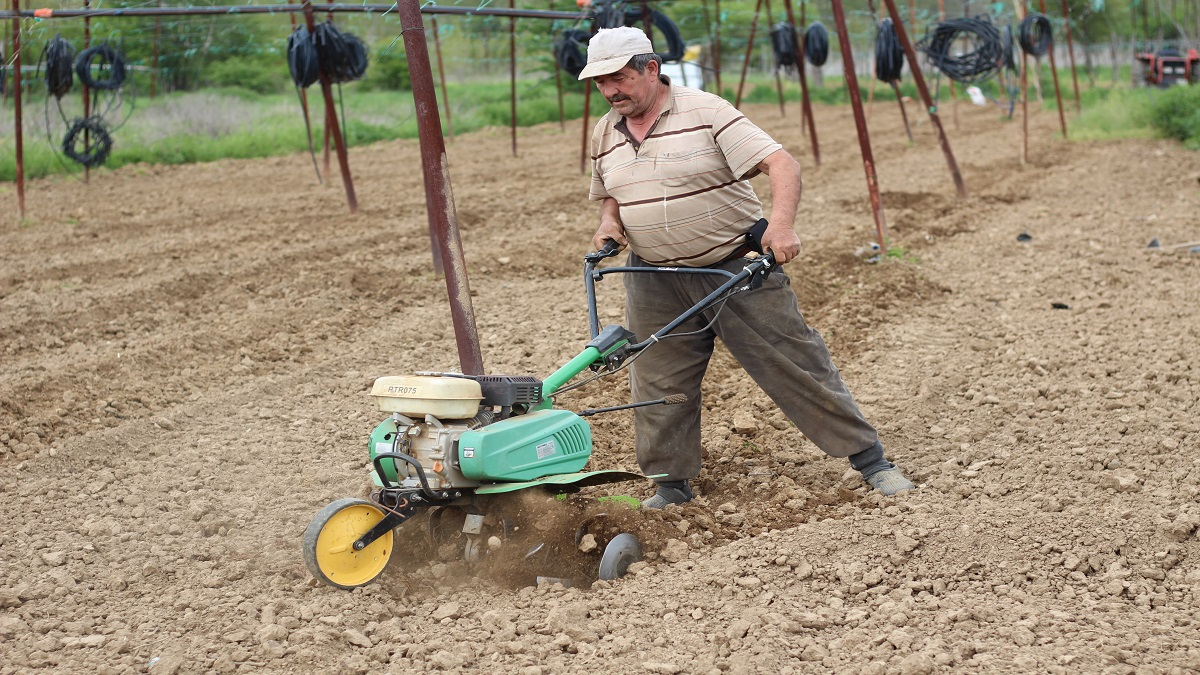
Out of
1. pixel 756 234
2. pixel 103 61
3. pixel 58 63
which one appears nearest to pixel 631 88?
pixel 756 234

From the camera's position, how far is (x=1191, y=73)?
22.6m

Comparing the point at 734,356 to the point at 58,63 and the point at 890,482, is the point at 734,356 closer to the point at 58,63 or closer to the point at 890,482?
the point at 890,482

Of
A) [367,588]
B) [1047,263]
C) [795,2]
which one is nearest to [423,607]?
[367,588]

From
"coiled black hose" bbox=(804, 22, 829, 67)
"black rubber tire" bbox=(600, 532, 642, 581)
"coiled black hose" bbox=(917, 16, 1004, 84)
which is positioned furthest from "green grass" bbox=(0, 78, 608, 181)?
"black rubber tire" bbox=(600, 532, 642, 581)

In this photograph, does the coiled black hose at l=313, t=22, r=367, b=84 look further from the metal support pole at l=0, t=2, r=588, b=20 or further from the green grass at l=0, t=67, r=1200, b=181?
the green grass at l=0, t=67, r=1200, b=181

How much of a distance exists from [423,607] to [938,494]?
1.92 meters

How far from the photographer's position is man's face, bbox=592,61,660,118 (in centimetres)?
367

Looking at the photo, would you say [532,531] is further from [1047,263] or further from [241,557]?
[1047,263]

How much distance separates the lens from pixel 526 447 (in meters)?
3.47

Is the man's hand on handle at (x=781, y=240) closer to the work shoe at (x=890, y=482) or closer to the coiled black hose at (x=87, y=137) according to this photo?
the work shoe at (x=890, y=482)

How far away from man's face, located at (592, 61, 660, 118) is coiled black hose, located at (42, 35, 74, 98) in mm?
9117

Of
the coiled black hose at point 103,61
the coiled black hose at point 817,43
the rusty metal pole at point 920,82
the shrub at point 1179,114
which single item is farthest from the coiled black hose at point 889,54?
the coiled black hose at point 103,61

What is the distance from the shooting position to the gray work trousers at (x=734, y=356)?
4.00 m

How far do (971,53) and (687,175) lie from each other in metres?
8.71
